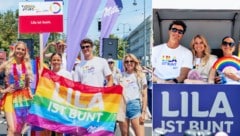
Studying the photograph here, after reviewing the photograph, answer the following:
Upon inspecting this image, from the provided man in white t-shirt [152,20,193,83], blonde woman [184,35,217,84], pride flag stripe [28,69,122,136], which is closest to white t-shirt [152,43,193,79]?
man in white t-shirt [152,20,193,83]

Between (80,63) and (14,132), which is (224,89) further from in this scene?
(14,132)

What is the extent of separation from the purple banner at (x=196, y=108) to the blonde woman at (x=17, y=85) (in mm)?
1744

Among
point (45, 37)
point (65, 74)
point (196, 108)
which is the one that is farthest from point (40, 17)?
point (196, 108)

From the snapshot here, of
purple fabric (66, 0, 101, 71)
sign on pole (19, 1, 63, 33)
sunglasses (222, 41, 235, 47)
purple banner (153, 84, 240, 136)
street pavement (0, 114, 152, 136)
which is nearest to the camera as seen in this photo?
sunglasses (222, 41, 235, 47)

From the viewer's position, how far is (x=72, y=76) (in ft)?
22.4

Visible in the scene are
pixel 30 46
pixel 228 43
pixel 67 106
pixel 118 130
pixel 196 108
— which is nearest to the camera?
pixel 228 43

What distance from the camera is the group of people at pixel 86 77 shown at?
6758 millimetres

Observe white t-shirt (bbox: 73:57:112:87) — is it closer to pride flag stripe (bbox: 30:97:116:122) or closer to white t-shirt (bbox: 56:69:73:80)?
white t-shirt (bbox: 56:69:73:80)

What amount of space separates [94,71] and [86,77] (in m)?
0.13

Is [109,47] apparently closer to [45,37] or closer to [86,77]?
[86,77]

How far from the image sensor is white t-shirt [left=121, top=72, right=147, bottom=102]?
22.2ft

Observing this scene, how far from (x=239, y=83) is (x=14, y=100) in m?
2.92

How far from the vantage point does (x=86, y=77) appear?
22.1ft

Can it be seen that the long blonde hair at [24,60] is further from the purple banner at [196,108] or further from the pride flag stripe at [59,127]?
the purple banner at [196,108]
